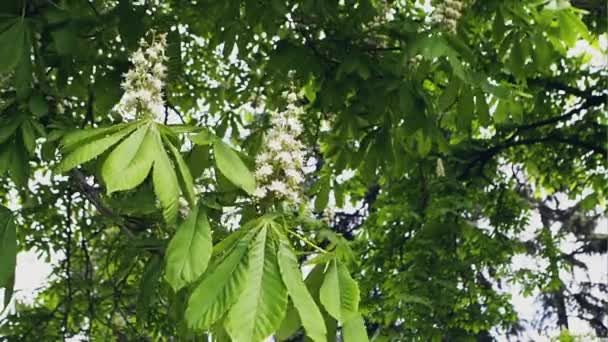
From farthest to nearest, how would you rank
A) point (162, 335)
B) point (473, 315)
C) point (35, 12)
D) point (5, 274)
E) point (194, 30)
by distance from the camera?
point (473, 315), point (194, 30), point (162, 335), point (35, 12), point (5, 274)

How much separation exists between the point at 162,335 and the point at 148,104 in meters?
3.00

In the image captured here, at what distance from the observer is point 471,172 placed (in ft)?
19.3

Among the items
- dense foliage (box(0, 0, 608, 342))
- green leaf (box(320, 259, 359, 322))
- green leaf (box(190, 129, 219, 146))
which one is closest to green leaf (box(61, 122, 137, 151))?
dense foliage (box(0, 0, 608, 342))

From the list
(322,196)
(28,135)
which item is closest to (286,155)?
(28,135)

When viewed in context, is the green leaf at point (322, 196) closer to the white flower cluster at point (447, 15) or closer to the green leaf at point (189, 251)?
the white flower cluster at point (447, 15)

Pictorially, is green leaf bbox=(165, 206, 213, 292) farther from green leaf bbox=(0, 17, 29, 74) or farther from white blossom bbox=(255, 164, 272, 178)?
green leaf bbox=(0, 17, 29, 74)

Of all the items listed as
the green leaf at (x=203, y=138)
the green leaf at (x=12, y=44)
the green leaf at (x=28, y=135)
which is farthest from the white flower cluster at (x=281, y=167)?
the green leaf at (x=12, y=44)

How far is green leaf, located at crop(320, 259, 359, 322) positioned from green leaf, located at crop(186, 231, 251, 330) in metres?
0.19

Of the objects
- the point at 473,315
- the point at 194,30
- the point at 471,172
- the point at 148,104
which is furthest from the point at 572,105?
the point at 148,104

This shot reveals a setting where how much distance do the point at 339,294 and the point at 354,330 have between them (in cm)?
10

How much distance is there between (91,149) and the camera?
4.90 ft

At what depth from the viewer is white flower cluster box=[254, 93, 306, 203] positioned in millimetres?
1542

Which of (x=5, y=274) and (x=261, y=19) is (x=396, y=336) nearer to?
(x=261, y=19)

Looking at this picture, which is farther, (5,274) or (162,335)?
(162,335)
